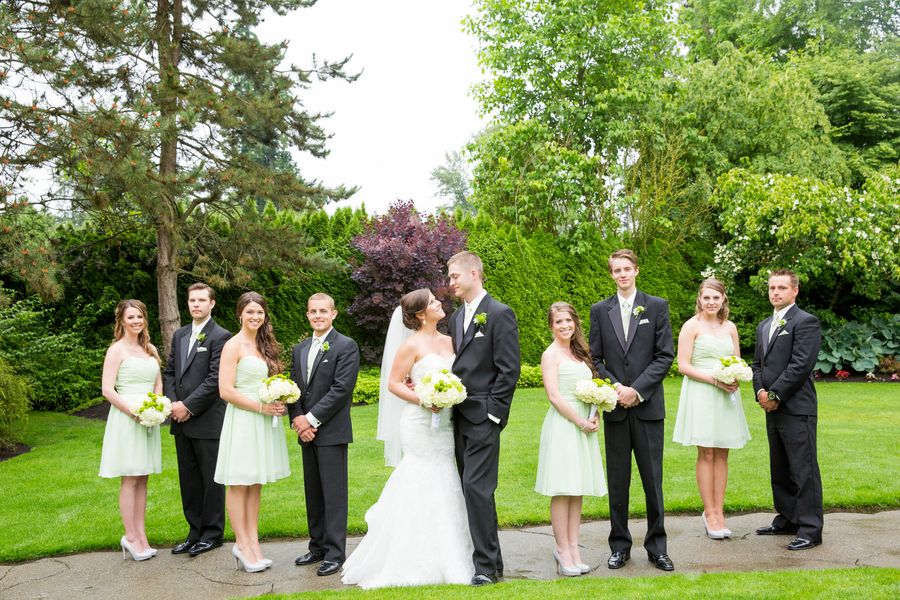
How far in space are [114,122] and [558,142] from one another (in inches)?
539

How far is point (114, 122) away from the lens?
10.2m

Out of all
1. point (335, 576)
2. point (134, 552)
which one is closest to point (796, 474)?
point (335, 576)

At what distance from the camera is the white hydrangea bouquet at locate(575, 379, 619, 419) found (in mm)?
5031

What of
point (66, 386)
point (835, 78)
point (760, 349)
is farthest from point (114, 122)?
point (835, 78)

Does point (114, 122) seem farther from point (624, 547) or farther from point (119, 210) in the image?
point (624, 547)

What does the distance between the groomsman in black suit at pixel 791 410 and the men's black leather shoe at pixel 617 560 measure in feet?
4.40

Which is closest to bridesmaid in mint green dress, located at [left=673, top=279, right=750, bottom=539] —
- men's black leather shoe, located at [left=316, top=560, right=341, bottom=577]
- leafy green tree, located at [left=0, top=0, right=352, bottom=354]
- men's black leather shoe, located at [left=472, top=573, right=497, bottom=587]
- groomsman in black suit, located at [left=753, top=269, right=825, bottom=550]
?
groomsman in black suit, located at [left=753, top=269, right=825, bottom=550]

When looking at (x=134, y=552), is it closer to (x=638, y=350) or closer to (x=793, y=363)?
(x=638, y=350)

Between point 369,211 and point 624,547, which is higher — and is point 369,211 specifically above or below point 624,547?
above

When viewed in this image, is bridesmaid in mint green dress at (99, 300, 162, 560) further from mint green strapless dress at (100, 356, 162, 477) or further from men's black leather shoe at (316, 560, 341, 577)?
men's black leather shoe at (316, 560, 341, 577)

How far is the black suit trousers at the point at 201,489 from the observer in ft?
19.4

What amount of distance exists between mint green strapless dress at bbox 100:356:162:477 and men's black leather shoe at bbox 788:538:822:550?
485 cm

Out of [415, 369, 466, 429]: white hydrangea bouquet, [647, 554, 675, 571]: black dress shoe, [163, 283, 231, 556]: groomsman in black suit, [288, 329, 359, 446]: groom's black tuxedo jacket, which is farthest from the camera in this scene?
[163, 283, 231, 556]: groomsman in black suit

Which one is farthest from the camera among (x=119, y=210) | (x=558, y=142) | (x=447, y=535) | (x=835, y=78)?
(x=835, y=78)
